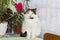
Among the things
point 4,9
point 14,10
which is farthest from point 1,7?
point 14,10

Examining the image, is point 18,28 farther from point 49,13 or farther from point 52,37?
point 52,37

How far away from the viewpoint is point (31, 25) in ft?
5.02

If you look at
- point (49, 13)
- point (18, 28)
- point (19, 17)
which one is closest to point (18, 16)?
point (19, 17)

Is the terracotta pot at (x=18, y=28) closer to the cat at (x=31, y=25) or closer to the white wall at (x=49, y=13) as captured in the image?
the cat at (x=31, y=25)

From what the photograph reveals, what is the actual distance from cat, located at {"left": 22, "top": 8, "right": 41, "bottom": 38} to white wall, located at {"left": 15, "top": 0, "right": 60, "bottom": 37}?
146 mm

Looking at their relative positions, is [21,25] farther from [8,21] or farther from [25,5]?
[25,5]

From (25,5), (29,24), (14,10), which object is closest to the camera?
(29,24)

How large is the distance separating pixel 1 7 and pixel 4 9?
36mm

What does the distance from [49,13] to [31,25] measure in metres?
0.27

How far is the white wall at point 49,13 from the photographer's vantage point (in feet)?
5.36

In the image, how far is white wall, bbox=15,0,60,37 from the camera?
1634 mm

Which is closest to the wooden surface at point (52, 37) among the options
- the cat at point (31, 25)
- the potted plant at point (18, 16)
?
the cat at point (31, 25)

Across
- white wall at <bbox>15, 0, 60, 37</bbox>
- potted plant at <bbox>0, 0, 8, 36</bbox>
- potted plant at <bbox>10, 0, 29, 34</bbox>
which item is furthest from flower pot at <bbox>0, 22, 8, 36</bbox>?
white wall at <bbox>15, 0, 60, 37</bbox>

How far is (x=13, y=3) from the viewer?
5.30 feet
